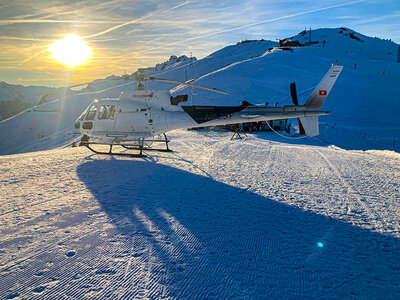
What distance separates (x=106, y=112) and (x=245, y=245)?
35.2ft

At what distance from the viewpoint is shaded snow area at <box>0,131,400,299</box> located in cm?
382

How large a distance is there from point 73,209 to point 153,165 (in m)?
4.86

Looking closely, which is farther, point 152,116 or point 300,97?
point 300,97

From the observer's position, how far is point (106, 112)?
43.2 ft

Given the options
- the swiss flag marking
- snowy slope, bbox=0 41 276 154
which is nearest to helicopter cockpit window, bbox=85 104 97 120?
the swiss flag marking

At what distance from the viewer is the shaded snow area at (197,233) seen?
3816 millimetres

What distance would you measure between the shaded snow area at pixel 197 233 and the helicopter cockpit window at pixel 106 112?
374cm

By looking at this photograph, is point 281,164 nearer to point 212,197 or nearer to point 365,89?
point 212,197

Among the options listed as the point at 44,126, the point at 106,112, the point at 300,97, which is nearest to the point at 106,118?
the point at 106,112

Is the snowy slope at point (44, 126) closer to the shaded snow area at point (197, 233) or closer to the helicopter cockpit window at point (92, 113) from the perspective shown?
the helicopter cockpit window at point (92, 113)

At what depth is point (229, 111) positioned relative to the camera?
38.4 feet

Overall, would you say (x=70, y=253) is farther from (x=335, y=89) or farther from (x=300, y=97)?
(x=335, y=89)

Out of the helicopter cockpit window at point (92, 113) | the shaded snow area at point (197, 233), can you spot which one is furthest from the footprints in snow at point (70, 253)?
the helicopter cockpit window at point (92, 113)

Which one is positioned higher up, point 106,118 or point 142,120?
point 142,120
